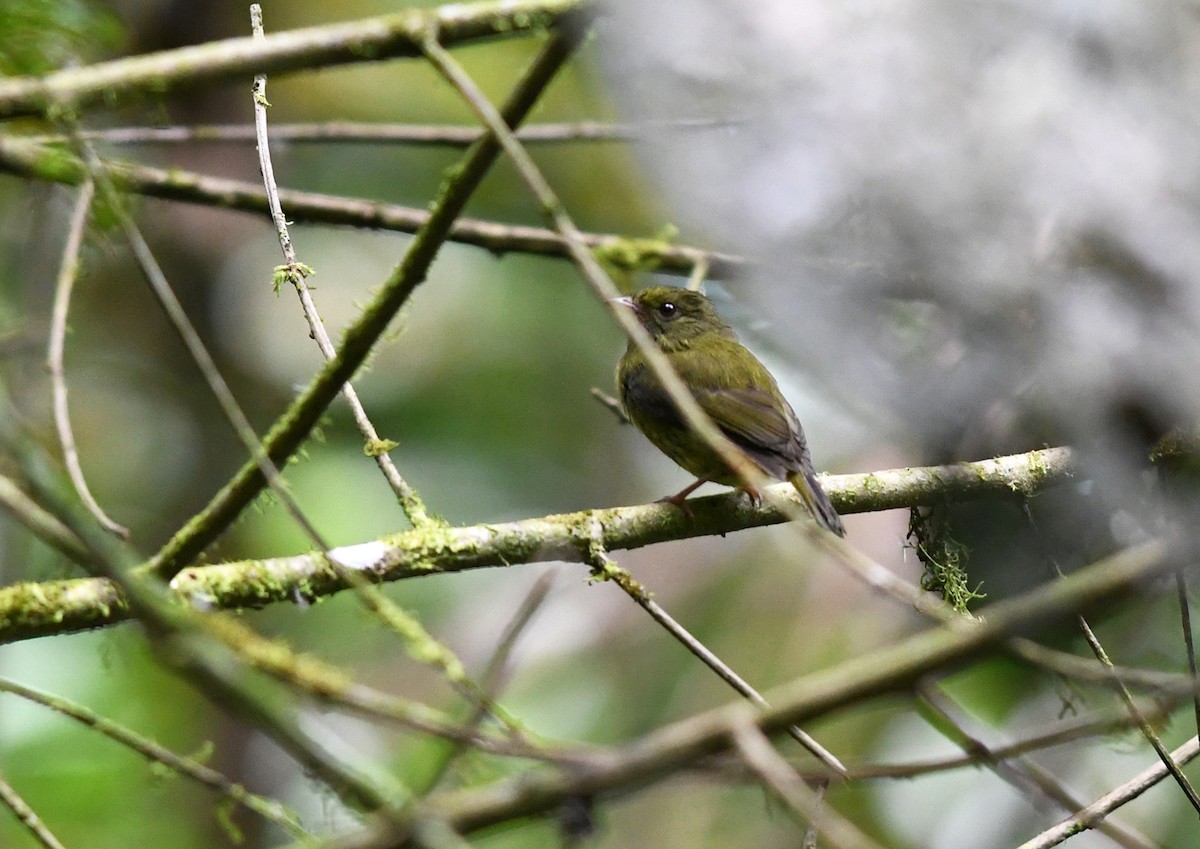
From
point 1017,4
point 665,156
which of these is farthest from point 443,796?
point 665,156

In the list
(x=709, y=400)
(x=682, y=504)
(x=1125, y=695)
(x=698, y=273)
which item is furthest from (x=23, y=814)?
(x=698, y=273)

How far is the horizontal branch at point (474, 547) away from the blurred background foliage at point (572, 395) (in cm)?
18

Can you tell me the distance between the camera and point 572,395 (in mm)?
6891

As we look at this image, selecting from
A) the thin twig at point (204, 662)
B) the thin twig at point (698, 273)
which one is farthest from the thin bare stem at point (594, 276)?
the thin twig at point (698, 273)

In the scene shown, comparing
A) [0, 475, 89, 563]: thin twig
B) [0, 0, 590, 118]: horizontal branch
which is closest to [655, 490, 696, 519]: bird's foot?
[0, 0, 590, 118]: horizontal branch

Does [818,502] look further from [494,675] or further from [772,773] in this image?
[772,773]

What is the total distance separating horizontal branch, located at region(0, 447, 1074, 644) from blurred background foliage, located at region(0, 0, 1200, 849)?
18cm

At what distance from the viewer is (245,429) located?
186 centimetres

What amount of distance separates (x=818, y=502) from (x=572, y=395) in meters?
3.59

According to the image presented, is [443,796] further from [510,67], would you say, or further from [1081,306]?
[510,67]

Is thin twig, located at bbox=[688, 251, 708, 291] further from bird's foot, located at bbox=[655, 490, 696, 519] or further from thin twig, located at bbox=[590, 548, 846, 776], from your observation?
thin twig, located at bbox=[590, 548, 846, 776]

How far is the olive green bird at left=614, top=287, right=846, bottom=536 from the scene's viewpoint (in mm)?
3727

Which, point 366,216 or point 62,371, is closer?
point 62,371

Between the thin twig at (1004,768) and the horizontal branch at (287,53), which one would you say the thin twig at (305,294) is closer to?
the horizontal branch at (287,53)
